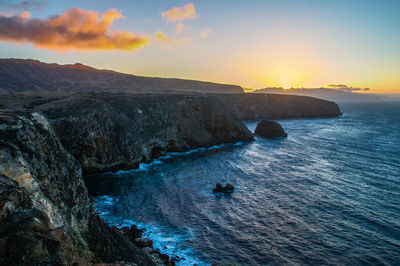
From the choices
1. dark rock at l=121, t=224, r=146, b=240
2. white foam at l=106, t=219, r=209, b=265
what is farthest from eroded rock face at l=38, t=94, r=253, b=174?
dark rock at l=121, t=224, r=146, b=240

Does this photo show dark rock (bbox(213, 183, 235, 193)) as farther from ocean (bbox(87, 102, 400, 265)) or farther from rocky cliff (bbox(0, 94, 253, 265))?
rocky cliff (bbox(0, 94, 253, 265))

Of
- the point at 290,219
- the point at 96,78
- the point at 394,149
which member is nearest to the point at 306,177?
the point at 290,219

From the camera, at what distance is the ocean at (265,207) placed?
21344 millimetres

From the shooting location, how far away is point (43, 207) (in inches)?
384

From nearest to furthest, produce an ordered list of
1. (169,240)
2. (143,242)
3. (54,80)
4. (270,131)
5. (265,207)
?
(143,242), (169,240), (265,207), (270,131), (54,80)

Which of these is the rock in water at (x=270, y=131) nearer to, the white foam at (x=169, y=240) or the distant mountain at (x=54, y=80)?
the distant mountain at (x=54, y=80)

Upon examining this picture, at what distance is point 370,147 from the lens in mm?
62031

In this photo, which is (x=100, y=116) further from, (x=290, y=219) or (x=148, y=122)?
(x=290, y=219)

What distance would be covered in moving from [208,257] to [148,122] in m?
38.7

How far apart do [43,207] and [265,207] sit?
83.6ft

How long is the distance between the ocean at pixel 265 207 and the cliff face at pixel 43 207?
927 centimetres

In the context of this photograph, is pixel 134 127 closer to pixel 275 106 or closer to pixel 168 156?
pixel 168 156

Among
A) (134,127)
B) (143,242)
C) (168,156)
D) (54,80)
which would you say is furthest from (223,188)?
(54,80)

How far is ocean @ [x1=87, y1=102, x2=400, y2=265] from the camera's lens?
21344mm
